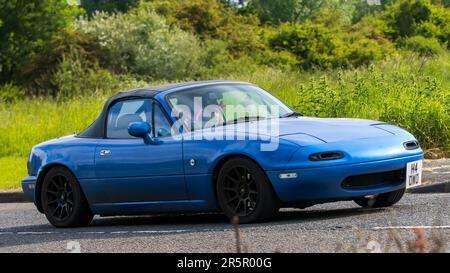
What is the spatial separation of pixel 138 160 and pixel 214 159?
1.05 m

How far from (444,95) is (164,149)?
9667 mm

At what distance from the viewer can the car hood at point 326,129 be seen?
9656 millimetres

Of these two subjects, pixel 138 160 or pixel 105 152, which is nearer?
pixel 138 160

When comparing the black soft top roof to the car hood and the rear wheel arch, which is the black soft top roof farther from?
the rear wheel arch

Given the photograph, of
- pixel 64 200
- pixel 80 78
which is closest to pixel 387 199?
pixel 64 200

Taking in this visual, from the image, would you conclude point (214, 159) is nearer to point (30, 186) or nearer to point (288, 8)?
point (30, 186)

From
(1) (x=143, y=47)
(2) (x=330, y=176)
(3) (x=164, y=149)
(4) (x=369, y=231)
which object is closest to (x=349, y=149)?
(2) (x=330, y=176)

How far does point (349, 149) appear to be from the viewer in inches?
372

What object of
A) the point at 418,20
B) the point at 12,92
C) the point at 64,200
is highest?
the point at 64,200

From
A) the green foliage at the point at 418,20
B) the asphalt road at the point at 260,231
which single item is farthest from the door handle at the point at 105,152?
the green foliage at the point at 418,20

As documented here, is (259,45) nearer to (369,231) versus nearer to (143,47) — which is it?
(143,47)

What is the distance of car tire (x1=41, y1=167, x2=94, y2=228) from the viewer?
37.0 ft

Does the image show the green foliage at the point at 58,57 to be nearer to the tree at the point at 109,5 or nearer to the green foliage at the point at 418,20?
the green foliage at the point at 418,20

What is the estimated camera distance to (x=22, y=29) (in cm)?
5931
